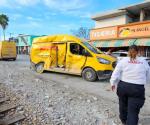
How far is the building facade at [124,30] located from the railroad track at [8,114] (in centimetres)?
1663

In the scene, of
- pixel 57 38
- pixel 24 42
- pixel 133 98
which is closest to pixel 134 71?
pixel 133 98

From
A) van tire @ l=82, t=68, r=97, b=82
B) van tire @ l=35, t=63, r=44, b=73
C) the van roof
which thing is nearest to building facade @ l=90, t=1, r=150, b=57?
the van roof

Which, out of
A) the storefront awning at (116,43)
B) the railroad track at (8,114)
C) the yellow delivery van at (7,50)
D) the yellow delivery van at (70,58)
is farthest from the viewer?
the yellow delivery van at (7,50)

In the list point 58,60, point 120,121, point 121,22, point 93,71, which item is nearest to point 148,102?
point 120,121

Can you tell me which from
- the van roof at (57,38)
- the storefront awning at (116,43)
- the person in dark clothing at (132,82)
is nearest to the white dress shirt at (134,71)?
the person in dark clothing at (132,82)

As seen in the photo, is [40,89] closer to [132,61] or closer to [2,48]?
[132,61]

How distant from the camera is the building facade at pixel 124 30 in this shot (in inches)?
946

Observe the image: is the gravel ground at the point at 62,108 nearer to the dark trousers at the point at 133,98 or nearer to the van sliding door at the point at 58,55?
the dark trousers at the point at 133,98

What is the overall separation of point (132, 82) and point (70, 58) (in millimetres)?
8892

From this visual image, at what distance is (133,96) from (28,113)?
8.88 feet

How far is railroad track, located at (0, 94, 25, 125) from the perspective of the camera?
616 centimetres

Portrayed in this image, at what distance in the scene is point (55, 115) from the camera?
652cm

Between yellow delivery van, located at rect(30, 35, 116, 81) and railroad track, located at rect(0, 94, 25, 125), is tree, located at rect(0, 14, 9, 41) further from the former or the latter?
railroad track, located at rect(0, 94, 25, 125)

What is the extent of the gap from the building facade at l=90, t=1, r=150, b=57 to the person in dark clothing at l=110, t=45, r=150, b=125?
1746 centimetres
